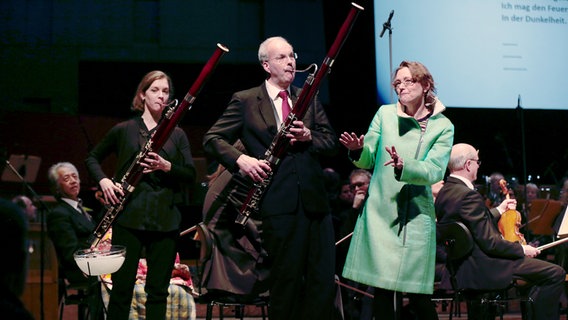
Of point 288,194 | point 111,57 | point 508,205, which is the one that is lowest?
point 508,205

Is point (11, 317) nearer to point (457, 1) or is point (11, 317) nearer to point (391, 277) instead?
point (391, 277)

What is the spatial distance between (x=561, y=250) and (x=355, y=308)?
1828 mm

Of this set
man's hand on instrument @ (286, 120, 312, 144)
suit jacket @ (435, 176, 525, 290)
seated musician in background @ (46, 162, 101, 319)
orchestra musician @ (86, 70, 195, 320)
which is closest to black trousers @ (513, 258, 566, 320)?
suit jacket @ (435, 176, 525, 290)

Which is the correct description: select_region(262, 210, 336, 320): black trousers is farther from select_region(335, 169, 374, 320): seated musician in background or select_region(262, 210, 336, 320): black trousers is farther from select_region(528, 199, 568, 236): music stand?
select_region(528, 199, 568, 236): music stand

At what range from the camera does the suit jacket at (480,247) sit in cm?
453

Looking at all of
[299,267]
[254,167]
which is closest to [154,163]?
[254,167]

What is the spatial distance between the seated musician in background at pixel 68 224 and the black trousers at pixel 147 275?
2.93ft

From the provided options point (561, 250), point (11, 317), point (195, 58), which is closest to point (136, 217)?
point (11, 317)

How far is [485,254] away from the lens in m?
4.57

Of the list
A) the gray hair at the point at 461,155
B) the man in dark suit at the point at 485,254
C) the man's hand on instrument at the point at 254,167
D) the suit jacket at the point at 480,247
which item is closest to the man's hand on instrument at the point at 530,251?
the man in dark suit at the point at 485,254

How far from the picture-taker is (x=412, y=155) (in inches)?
144

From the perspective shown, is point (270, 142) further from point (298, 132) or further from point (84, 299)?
point (84, 299)

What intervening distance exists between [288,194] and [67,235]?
6.57 ft

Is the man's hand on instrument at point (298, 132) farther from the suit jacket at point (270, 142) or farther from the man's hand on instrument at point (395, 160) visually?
the man's hand on instrument at point (395, 160)
